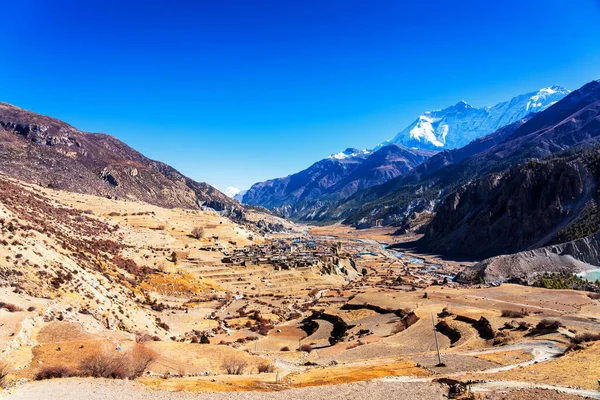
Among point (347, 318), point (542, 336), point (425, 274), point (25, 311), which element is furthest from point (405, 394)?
point (425, 274)

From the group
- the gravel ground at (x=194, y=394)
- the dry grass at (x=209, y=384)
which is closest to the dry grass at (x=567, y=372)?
the gravel ground at (x=194, y=394)

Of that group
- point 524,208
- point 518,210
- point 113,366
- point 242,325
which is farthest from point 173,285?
point 524,208

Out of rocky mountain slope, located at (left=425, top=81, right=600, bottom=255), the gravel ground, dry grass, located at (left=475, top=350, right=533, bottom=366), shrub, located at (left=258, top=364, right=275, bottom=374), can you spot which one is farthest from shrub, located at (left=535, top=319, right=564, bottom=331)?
rocky mountain slope, located at (left=425, top=81, right=600, bottom=255)

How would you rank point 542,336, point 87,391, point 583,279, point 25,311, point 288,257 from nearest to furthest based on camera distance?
1. point 87,391
2. point 25,311
3. point 542,336
4. point 583,279
5. point 288,257

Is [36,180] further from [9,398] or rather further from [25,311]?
[9,398]

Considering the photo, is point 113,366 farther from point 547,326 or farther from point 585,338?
point 547,326

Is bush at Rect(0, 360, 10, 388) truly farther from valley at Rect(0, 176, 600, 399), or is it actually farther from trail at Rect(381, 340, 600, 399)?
trail at Rect(381, 340, 600, 399)

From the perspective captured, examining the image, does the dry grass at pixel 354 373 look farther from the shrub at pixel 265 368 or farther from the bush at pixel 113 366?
the bush at pixel 113 366
